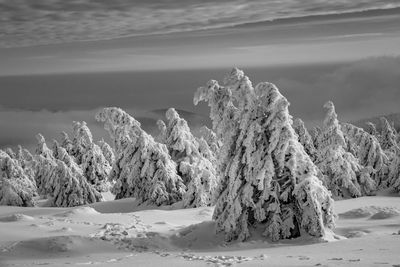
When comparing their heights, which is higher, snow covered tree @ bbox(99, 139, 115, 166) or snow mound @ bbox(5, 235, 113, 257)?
snow covered tree @ bbox(99, 139, 115, 166)

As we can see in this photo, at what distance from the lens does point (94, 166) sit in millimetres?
53062

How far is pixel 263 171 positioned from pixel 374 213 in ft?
38.8

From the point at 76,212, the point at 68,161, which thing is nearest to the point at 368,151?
the point at 68,161

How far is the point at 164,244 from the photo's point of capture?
19734 mm

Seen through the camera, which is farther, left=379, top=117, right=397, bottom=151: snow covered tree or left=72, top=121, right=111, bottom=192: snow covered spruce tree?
left=379, top=117, right=397, bottom=151: snow covered tree

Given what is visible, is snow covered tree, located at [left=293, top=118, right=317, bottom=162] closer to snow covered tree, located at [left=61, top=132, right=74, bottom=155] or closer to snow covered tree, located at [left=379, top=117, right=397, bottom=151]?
snow covered tree, located at [left=379, top=117, right=397, bottom=151]

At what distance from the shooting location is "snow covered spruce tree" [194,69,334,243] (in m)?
19.3

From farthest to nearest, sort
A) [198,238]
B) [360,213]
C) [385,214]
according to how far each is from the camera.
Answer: [360,213], [385,214], [198,238]

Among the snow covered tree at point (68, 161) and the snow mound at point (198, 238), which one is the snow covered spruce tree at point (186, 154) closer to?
the snow covered tree at point (68, 161)

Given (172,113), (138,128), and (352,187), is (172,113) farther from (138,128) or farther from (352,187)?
(352,187)

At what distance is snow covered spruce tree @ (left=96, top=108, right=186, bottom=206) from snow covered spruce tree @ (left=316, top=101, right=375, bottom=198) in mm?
16390

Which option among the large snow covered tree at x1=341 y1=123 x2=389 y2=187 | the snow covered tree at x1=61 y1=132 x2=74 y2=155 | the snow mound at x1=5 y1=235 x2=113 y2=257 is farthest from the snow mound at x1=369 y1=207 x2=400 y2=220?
the snow covered tree at x1=61 y1=132 x2=74 y2=155

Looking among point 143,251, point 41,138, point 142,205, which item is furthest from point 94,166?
point 143,251

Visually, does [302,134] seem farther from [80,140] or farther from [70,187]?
[80,140]
